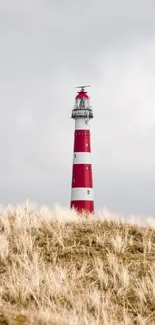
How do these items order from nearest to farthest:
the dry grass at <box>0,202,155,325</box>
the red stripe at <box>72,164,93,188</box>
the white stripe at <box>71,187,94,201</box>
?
the dry grass at <box>0,202,155,325</box>, the white stripe at <box>71,187,94,201</box>, the red stripe at <box>72,164,93,188</box>

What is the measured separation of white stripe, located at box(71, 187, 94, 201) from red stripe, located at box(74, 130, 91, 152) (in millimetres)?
2261

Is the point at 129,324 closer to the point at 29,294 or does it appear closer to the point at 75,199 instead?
the point at 29,294

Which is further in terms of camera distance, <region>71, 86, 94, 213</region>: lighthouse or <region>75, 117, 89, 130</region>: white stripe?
<region>75, 117, 89, 130</region>: white stripe

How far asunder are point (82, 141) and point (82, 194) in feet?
10.3

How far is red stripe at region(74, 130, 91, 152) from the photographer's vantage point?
108 feet

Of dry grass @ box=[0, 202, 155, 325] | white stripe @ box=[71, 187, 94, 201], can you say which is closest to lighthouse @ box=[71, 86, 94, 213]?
white stripe @ box=[71, 187, 94, 201]

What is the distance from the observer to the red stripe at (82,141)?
32.9m

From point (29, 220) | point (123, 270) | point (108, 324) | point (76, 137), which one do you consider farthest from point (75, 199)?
point (108, 324)

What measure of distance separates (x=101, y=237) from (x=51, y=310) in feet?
12.3

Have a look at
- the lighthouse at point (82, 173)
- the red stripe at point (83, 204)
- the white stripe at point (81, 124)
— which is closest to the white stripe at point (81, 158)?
the lighthouse at point (82, 173)

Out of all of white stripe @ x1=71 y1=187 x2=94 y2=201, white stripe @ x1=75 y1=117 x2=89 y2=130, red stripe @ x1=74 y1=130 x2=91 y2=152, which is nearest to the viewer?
white stripe @ x1=71 y1=187 x2=94 y2=201

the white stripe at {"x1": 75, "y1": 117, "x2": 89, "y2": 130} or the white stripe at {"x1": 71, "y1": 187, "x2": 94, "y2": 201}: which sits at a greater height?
the white stripe at {"x1": 75, "y1": 117, "x2": 89, "y2": 130}

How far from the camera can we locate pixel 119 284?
34.4ft

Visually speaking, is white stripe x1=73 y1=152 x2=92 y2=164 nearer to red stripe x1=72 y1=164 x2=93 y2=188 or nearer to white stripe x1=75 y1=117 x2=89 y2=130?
red stripe x1=72 y1=164 x2=93 y2=188
